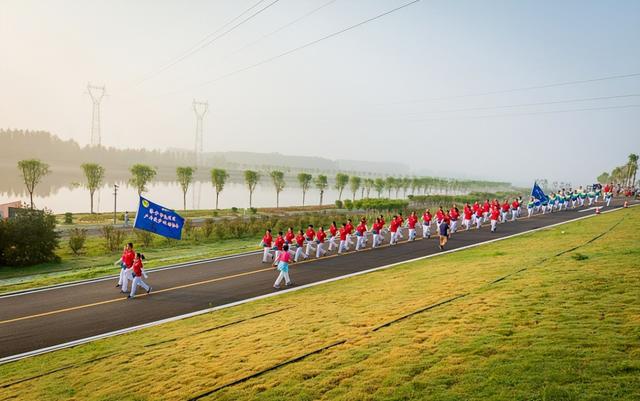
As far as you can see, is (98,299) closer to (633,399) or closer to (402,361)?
(402,361)

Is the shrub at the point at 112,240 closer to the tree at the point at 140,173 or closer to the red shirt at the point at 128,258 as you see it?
the red shirt at the point at 128,258

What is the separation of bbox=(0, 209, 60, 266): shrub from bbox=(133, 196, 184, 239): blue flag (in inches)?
313

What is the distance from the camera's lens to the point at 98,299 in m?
15.6

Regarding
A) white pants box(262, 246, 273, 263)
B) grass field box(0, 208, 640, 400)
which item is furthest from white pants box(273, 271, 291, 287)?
white pants box(262, 246, 273, 263)

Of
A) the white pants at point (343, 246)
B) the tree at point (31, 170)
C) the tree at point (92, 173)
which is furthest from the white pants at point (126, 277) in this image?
the tree at point (92, 173)

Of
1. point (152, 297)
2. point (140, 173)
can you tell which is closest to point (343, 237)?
point (152, 297)

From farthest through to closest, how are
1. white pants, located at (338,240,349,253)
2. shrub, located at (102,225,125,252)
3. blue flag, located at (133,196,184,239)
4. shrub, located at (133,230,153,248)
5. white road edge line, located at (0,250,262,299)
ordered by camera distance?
1. shrub, located at (133,230,153,248)
2. shrub, located at (102,225,125,252)
3. white pants, located at (338,240,349,253)
4. blue flag, located at (133,196,184,239)
5. white road edge line, located at (0,250,262,299)

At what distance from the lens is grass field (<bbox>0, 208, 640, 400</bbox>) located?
6359mm

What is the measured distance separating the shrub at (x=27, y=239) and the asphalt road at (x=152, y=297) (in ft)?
26.6

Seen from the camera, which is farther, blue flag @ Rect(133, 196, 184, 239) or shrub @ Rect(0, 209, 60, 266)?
shrub @ Rect(0, 209, 60, 266)

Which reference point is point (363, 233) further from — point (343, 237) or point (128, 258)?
point (128, 258)

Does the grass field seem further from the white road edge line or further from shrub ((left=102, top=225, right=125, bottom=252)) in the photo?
shrub ((left=102, top=225, right=125, bottom=252))

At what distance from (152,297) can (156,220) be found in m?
5.42

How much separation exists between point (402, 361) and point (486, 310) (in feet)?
11.9
